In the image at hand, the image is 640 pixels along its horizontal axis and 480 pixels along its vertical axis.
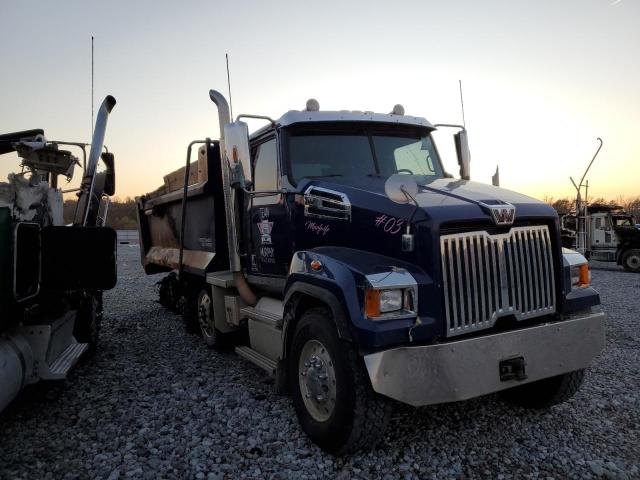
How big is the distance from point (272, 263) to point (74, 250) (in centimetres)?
187

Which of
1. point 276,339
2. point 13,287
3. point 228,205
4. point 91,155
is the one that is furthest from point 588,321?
point 91,155

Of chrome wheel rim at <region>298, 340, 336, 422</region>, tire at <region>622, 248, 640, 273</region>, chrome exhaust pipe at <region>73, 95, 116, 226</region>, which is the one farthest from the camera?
tire at <region>622, 248, 640, 273</region>

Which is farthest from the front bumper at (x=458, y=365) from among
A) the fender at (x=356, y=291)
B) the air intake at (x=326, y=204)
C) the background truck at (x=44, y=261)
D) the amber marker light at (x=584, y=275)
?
the background truck at (x=44, y=261)

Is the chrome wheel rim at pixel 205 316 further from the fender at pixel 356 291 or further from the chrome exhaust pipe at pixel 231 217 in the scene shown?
the fender at pixel 356 291

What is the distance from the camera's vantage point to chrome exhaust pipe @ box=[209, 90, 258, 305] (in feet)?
17.5

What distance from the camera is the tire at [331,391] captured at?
10.3 ft

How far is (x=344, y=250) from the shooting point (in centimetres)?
372

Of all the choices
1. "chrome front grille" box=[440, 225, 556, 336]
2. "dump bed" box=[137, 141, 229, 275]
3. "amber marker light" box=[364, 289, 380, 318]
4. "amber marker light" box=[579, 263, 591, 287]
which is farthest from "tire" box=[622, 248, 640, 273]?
"amber marker light" box=[364, 289, 380, 318]

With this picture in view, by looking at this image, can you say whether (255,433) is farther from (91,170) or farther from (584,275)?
(91,170)

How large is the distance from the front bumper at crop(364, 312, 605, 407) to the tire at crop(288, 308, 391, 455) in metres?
0.22

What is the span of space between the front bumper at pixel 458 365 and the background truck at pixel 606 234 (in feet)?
51.7

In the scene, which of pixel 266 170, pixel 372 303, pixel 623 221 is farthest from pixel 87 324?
pixel 623 221

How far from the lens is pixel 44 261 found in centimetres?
434

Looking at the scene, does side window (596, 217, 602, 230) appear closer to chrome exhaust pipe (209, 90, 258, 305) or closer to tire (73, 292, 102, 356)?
chrome exhaust pipe (209, 90, 258, 305)
